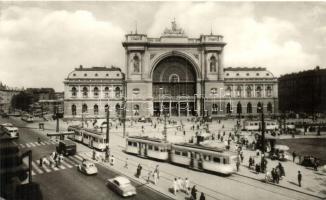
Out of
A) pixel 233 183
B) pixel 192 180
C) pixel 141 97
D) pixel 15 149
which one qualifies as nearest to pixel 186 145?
pixel 192 180

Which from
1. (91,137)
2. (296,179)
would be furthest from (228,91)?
(296,179)

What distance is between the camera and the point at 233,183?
2364 centimetres

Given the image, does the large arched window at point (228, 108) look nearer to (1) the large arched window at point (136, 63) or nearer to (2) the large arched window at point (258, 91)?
(2) the large arched window at point (258, 91)

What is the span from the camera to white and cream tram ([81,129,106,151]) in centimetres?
3762

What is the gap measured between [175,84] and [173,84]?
0.59 metres

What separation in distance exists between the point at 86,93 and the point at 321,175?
71.7 m

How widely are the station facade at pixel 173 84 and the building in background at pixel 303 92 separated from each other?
7110 millimetres

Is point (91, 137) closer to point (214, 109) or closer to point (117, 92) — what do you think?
point (117, 92)

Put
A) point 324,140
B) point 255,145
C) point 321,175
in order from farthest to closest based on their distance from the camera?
1. point 324,140
2. point 255,145
3. point 321,175

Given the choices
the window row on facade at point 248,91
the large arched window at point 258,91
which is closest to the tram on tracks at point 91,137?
the window row on facade at point 248,91

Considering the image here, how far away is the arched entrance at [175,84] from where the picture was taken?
281ft

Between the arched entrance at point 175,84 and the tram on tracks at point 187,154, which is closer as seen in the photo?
the tram on tracks at point 187,154

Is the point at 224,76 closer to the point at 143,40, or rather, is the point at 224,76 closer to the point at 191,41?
the point at 191,41

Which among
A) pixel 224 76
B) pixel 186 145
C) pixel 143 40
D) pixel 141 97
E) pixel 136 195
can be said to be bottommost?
pixel 136 195
